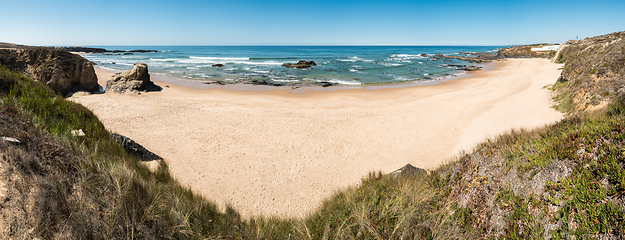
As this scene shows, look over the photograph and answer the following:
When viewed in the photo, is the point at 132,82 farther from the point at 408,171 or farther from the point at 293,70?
the point at 293,70

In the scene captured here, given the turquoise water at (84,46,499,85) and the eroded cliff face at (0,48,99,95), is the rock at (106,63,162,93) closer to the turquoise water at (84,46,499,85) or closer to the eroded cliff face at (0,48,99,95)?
the eroded cliff face at (0,48,99,95)

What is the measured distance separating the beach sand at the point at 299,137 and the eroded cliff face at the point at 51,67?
283cm

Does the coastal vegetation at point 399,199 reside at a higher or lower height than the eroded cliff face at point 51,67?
lower

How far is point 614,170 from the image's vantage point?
97.7 inches

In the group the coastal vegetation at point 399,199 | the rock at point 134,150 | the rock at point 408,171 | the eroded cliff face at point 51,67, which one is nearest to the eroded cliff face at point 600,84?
the coastal vegetation at point 399,199

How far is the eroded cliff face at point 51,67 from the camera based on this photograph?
1603cm

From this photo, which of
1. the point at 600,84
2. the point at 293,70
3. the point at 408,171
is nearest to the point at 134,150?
the point at 408,171

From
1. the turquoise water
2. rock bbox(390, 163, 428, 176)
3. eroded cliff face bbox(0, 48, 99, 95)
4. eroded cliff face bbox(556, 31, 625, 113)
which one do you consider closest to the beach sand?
eroded cliff face bbox(556, 31, 625, 113)

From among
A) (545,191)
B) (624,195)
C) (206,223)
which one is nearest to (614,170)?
(624,195)

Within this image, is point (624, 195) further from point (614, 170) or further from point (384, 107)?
point (384, 107)

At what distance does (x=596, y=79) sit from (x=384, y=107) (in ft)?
29.7

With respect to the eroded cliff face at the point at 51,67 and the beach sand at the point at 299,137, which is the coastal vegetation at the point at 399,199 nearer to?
the beach sand at the point at 299,137

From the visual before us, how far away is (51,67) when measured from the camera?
1658 centimetres

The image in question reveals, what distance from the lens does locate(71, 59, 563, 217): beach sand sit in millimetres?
7277
